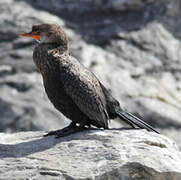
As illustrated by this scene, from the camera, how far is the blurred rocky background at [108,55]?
37.2ft

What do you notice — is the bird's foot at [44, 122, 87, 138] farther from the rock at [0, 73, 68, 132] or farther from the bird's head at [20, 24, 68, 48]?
the rock at [0, 73, 68, 132]

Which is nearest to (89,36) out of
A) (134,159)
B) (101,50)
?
(101,50)

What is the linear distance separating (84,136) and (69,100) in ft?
1.58

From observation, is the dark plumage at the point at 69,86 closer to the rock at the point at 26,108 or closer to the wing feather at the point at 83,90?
the wing feather at the point at 83,90

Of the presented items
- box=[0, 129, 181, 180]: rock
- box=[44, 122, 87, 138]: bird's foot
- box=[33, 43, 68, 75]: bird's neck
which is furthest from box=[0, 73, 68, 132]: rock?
box=[0, 129, 181, 180]: rock

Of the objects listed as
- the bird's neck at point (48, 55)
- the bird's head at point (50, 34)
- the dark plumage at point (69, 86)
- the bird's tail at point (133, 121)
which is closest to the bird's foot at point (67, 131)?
the dark plumage at point (69, 86)

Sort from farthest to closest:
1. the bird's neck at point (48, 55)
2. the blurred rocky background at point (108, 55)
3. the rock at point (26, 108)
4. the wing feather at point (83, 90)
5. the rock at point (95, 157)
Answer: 1. the blurred rocky background at point (108, 55)
2. the rock at point (26, 108)
3. the bird's neck at point (48, 55)
4. the wing feather at point (83, 90)
5. the rock at point (95, 157)

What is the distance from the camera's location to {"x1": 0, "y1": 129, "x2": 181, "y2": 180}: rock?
5465 millimetres

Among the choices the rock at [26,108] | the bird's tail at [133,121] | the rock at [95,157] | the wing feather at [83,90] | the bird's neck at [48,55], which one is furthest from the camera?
the rock at [26,108]

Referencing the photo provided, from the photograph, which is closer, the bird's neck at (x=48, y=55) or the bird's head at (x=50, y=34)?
the bird's neck at (x=48, y=55)

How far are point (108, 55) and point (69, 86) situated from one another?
22.0 feet

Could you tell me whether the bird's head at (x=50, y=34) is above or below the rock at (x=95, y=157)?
above

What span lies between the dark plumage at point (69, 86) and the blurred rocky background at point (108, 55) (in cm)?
436

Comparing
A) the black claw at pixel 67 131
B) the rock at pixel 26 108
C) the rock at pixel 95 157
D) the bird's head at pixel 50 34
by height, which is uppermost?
the bird's head at pixel 50 34
